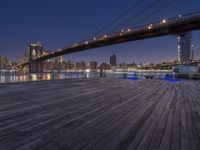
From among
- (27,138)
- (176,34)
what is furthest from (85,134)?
(176,34)

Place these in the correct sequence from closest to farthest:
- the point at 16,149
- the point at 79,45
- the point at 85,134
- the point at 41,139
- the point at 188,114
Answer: the point at 16,149, the point at 41,139, the point at 85,134, the point at 188,114, the point at 79,45

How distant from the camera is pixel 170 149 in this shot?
2.76 m

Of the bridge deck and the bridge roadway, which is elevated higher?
the bridge roadway

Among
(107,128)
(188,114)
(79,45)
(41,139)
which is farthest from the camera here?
(79,45)

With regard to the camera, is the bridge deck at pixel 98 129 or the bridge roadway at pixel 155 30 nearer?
the bridge deck at pixel 98 129

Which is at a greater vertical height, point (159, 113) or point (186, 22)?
point (186, 22)

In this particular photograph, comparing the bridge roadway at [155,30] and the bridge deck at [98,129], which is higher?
the bridge roadway at [155,30]

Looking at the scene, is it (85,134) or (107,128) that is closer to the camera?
(85,134)

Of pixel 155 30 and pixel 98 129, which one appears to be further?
pixel 155 30

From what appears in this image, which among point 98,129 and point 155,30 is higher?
point 155,30

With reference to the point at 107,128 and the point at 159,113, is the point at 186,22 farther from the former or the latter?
the point at 107,128

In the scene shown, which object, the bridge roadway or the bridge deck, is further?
the bridge roadway

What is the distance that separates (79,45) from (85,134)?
4296 cm

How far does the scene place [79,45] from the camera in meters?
45.2
